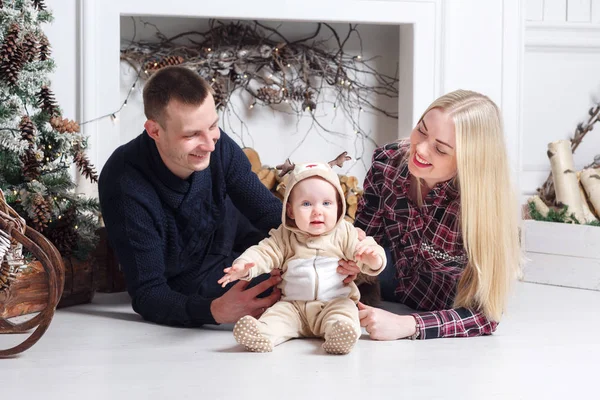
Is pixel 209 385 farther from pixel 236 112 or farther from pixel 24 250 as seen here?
pixel 236 112

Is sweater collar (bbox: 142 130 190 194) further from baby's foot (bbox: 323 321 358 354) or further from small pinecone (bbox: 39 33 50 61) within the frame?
baby's foot (bbox: 323 321 358 354)

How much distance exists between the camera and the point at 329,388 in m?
1.52

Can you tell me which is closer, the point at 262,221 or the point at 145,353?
the point at 145,353

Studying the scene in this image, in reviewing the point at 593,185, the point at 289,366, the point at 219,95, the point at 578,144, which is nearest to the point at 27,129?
the point at 289,366

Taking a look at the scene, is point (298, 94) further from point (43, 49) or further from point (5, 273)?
point (5, 273)

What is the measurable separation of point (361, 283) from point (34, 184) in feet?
3.11

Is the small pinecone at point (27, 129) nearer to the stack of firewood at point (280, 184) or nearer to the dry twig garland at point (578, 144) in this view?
the stack of firewood at point (280, 184)

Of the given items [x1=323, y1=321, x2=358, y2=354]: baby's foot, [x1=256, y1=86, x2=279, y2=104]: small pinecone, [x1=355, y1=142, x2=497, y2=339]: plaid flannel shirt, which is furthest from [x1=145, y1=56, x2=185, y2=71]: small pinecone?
[x1=323, y1=321, x2=358, y2=354]: baby's foot

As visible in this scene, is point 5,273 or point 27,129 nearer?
point 5,273

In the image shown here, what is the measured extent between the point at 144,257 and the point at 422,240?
2.31 feet

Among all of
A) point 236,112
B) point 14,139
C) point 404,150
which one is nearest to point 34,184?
point 14,139

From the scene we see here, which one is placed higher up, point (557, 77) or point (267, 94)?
point (557, 77)

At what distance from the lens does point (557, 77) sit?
11.5 ft

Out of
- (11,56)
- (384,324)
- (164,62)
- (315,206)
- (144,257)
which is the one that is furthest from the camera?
(164,62)
